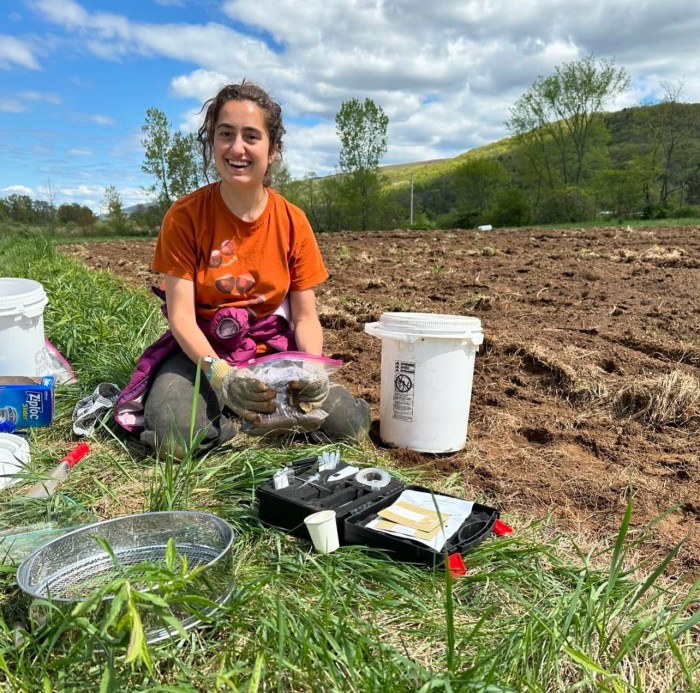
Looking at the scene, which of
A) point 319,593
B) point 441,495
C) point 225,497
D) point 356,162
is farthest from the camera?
point 356,162

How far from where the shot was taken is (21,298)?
264cm

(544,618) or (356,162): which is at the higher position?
(356,162)

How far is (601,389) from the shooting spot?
2924 mm

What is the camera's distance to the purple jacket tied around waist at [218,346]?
7.96ft

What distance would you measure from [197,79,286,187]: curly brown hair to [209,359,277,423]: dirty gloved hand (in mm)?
883

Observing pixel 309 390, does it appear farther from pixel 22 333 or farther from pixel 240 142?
pixel 22 333

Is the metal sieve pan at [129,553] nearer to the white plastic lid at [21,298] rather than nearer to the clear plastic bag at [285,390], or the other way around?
the clear plastic bag at [285,390]

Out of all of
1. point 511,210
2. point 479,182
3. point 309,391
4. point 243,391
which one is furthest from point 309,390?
point 479,182

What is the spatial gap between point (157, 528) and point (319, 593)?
1.48 feet

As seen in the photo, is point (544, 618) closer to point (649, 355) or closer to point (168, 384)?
point (168, 384)

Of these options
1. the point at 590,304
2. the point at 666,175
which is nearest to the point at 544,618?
the point at 590,304

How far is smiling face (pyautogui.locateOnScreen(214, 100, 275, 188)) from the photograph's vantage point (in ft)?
7.43

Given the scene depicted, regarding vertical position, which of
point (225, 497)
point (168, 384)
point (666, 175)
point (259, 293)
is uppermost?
point (666, 175)

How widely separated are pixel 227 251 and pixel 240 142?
16.8 inches
